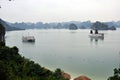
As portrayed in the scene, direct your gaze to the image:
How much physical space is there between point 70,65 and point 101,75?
387 inches

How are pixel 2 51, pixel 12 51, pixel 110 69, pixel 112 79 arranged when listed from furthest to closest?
1. pixel 110 69
2. pixel 12 51
3. pixel 2 51
4. pixel 112 79

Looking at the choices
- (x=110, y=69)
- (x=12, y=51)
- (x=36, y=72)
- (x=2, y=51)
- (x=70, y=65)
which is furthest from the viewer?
(x=70, y=65)

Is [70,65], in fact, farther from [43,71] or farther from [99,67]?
[43,71]

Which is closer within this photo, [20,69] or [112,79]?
[112,79]

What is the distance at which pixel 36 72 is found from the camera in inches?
1001

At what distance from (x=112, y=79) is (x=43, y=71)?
13290mm

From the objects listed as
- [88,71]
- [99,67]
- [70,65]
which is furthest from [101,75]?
[70,65]

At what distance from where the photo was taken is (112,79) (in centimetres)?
1334

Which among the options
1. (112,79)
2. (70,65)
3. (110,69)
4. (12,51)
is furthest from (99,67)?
(112,79)

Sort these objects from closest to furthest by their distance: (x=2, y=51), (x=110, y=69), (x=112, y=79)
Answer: (x=112, y=79)
(x=2, y=51)
(x=110, y=69)

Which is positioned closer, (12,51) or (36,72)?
(36,72)

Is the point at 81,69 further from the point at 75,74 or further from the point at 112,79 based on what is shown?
the point at 112,79


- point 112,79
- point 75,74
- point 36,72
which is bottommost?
point 75,74

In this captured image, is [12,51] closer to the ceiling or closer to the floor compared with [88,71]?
closer to the ceiling
